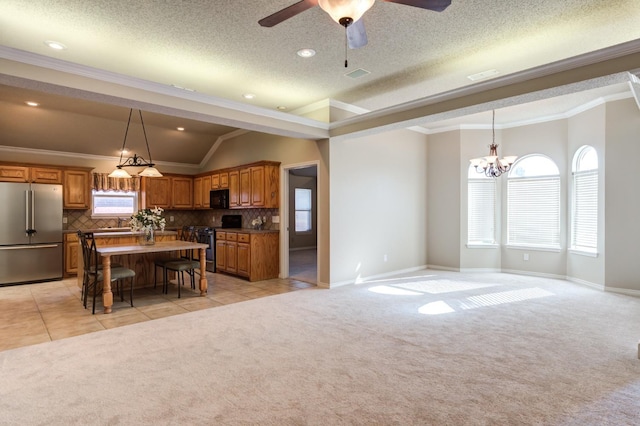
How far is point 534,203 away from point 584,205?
882 millimetres

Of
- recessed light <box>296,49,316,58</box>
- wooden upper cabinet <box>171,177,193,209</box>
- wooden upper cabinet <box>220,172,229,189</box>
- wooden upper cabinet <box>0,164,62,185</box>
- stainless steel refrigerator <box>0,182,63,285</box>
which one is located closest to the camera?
recessed light <box>296,49,316,58</box>

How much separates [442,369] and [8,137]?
8.29m

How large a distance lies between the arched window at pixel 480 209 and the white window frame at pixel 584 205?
1.38m

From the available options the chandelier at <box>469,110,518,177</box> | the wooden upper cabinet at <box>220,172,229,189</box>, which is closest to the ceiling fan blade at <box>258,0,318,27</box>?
the chandelier at <box>469,110,518,177</box>

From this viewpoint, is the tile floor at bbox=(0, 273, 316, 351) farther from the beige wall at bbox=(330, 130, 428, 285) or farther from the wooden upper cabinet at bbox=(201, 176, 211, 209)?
the wooden upper cabinet at bbox=(201, 176, 211, 209)

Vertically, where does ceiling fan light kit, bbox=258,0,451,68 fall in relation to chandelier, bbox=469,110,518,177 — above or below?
above

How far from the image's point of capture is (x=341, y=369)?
9.38 feet

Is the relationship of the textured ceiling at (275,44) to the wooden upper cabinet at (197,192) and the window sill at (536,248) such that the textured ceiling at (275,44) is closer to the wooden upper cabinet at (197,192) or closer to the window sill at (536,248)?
the window sill at (536,248)

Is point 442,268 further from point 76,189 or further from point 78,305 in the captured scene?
point 76,189

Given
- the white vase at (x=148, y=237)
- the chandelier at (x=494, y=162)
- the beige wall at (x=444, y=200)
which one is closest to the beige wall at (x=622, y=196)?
the chandelier at (x=494, y=162)

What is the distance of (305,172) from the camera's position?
11094 millimetres

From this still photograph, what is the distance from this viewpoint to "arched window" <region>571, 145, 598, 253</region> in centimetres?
599

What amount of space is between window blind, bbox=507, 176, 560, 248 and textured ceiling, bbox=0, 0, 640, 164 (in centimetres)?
199

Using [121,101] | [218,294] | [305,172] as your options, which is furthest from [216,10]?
[305,172]
